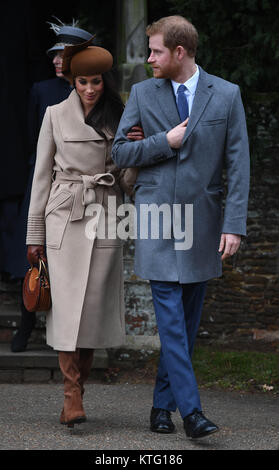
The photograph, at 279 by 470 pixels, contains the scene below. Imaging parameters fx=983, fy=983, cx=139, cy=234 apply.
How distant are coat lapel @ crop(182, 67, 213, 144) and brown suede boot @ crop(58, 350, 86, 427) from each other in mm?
1326

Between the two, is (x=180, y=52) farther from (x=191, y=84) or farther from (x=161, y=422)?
(x=161, y=422)

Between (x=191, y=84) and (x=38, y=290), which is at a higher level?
(x=191, y=84)

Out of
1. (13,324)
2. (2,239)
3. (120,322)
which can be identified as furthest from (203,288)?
(2,239)

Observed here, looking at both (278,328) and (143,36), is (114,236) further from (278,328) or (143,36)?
(278,328)

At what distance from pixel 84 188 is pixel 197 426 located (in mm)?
1432

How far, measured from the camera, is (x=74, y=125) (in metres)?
5.39

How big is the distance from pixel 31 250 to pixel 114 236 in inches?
18.3

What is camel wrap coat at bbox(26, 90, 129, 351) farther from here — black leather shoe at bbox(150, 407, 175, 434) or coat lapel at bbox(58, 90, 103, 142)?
black leather shoe at bbox(150, 407, 175, 434)

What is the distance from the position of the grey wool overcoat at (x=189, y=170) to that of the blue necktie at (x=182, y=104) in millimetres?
30

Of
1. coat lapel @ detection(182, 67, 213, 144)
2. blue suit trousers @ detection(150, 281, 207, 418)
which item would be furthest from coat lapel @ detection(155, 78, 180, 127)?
blue suit trousers @ detection(150, 281, 207, 418)

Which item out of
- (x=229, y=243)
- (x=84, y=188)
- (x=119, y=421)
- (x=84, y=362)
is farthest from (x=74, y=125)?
(x=119, y=421)

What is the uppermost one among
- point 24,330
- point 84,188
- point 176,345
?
point 84,188

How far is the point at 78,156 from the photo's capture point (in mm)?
5363

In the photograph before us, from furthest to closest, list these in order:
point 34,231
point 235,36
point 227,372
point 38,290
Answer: point 235,36
point 227,372
point 34,231
point 38,290
